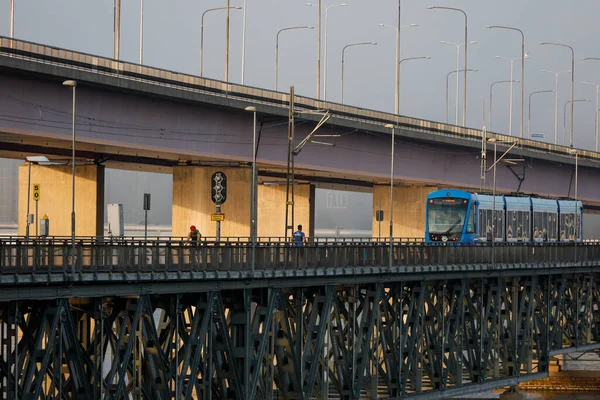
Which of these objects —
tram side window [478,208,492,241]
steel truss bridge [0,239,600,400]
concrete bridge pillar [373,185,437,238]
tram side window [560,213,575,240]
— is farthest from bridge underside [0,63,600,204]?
tram side window [478,208,492,241]

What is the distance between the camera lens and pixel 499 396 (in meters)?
82.4

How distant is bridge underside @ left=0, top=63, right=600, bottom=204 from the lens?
57438 millimetres

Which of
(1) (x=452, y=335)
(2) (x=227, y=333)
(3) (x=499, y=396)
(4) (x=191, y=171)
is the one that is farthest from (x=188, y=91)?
(3) (x=499, y=396)

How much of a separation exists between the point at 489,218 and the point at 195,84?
21.5 m

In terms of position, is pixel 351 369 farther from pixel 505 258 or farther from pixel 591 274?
pixel 591 274

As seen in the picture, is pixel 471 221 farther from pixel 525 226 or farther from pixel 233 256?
pixel 233 256

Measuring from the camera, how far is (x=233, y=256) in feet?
158

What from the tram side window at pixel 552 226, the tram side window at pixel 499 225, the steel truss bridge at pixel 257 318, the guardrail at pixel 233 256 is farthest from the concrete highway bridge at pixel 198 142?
the tram side window at pixel 552 226

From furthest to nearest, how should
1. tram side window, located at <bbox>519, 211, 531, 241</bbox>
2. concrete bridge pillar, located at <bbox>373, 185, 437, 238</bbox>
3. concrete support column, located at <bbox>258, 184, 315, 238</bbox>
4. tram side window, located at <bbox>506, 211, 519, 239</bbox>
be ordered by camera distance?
1. concrete bridge pillar, located at <bbox>373, 185, 437, 238</bbox>
2. concrete support column, located at <bbox>258, 184, 315, 238</bbox>
3. tram side window, located at <bbox>519, 211, 531, 241</bbox>
4. tram side window, located at <bbox>506, 211, 519, 239</bbox>

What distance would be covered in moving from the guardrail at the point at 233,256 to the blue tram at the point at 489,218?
13.5ft

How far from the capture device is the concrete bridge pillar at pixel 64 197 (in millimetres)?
66438

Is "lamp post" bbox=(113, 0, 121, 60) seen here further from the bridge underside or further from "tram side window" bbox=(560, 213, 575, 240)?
"tram side window" bbox=(560, 213, 575, 240)

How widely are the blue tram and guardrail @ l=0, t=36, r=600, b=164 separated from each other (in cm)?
950

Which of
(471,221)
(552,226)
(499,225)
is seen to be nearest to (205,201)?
(471,221)
